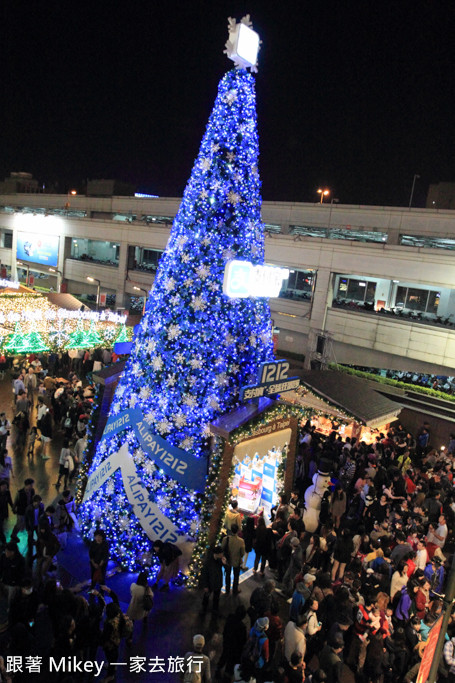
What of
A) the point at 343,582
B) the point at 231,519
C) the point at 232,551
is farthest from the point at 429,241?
the point at 232,551

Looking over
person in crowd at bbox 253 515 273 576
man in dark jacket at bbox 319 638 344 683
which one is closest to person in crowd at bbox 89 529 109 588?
person in crowd at bbox 253 515 273 576

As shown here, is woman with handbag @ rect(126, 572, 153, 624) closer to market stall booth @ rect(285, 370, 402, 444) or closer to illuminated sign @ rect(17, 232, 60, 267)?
market stall booth @ rect(285, 370, 402, 444)

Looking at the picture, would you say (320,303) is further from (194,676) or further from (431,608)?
(194,676)

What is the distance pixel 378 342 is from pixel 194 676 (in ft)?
67.7

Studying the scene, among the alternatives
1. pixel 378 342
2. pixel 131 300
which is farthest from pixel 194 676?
pixel 131 300

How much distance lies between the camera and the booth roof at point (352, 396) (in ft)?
45.2

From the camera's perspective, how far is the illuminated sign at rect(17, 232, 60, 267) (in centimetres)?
4266

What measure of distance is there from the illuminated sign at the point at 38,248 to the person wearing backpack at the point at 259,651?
4141 centimetres

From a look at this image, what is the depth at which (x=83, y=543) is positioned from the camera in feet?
29.1

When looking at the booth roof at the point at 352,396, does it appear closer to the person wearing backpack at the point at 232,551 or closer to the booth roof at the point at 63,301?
the person wearing backpack at the point at 232,551

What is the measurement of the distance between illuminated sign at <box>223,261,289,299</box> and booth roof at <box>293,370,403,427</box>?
258 inches

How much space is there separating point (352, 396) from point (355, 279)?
48.7 feet

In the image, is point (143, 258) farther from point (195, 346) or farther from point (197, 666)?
point (197, 666)

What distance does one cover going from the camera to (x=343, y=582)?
7.36 meters
